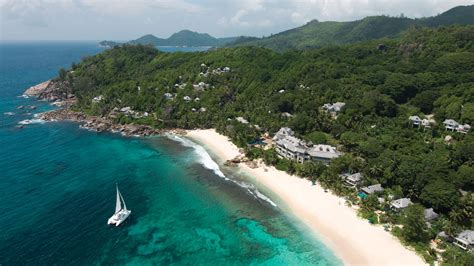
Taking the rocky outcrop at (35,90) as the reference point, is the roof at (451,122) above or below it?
above

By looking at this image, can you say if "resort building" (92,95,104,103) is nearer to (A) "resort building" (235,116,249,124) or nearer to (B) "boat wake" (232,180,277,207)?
(A) "resort building" (235,116,249,124)

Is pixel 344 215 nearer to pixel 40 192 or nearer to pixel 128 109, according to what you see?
pixel 40 192

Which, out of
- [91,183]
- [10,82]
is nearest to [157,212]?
[91,183]

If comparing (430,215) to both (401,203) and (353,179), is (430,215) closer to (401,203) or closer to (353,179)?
(401,203)

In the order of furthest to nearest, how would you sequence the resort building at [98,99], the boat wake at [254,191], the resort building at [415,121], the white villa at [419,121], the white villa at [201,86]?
the white villa at [201,86], the resort building at [98,99], the resort building at [415,121], the white villa at [419,121], the boat wake at [254,191]

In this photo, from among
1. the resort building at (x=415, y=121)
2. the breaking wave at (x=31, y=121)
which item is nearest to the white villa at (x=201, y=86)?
the breaking wave at (x=31, y=121)

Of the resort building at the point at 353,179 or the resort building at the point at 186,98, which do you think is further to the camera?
the resort building at the point at 186,98

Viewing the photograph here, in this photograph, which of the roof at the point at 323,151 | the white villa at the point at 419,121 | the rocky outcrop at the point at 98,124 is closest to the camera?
the roof at the point at 323,151

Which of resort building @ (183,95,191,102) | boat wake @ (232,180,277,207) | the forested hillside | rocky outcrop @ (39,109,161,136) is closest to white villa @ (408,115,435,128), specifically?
the forested hillside

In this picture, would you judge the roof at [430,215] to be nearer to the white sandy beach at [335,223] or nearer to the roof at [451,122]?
the white sandy beach at [335,223]
